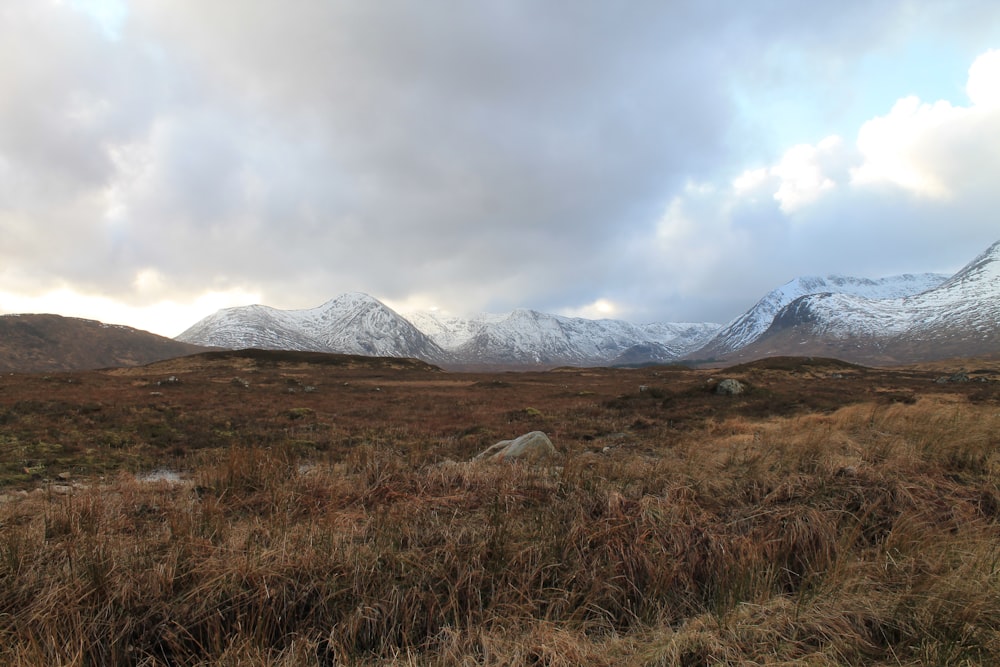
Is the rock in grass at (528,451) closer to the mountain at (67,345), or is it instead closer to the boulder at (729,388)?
the boulder at (729,388)

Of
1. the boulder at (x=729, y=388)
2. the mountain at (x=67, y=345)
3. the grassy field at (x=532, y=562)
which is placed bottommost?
the boulder at (x=729, y=388)

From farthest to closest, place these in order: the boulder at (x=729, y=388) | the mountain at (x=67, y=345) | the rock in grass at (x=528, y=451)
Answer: the mountain at (x=67, y=345)
the boulder at (x=729, y=388)
the rock in grass at (x=528, y=451)

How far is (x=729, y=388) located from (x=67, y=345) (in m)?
233

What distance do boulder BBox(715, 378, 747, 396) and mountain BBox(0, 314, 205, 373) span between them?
196549mm

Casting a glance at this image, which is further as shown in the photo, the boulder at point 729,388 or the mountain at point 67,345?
the mountain at point 67,345

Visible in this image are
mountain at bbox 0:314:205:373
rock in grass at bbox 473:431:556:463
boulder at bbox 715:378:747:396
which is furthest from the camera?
mountain at bbox 0:314:205:373

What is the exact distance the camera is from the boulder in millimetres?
26952

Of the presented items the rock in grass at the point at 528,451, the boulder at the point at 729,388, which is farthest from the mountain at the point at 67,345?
the boulder at the point at 729,388

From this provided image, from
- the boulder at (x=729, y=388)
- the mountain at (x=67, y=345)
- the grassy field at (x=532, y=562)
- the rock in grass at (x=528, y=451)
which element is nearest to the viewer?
the grassy field at (x=532, y=562)

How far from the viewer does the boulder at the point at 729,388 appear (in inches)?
1061

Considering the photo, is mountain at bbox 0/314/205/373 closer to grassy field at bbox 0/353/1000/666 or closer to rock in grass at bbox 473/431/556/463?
rock in grass at bbox 473/431/556/463

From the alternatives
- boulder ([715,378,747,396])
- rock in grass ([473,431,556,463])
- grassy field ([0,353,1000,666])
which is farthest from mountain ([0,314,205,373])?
grassy field ([0,353,1000,666])

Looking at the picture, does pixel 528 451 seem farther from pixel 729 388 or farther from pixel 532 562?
pixel 729 388

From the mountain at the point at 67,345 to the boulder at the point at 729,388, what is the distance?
197m
